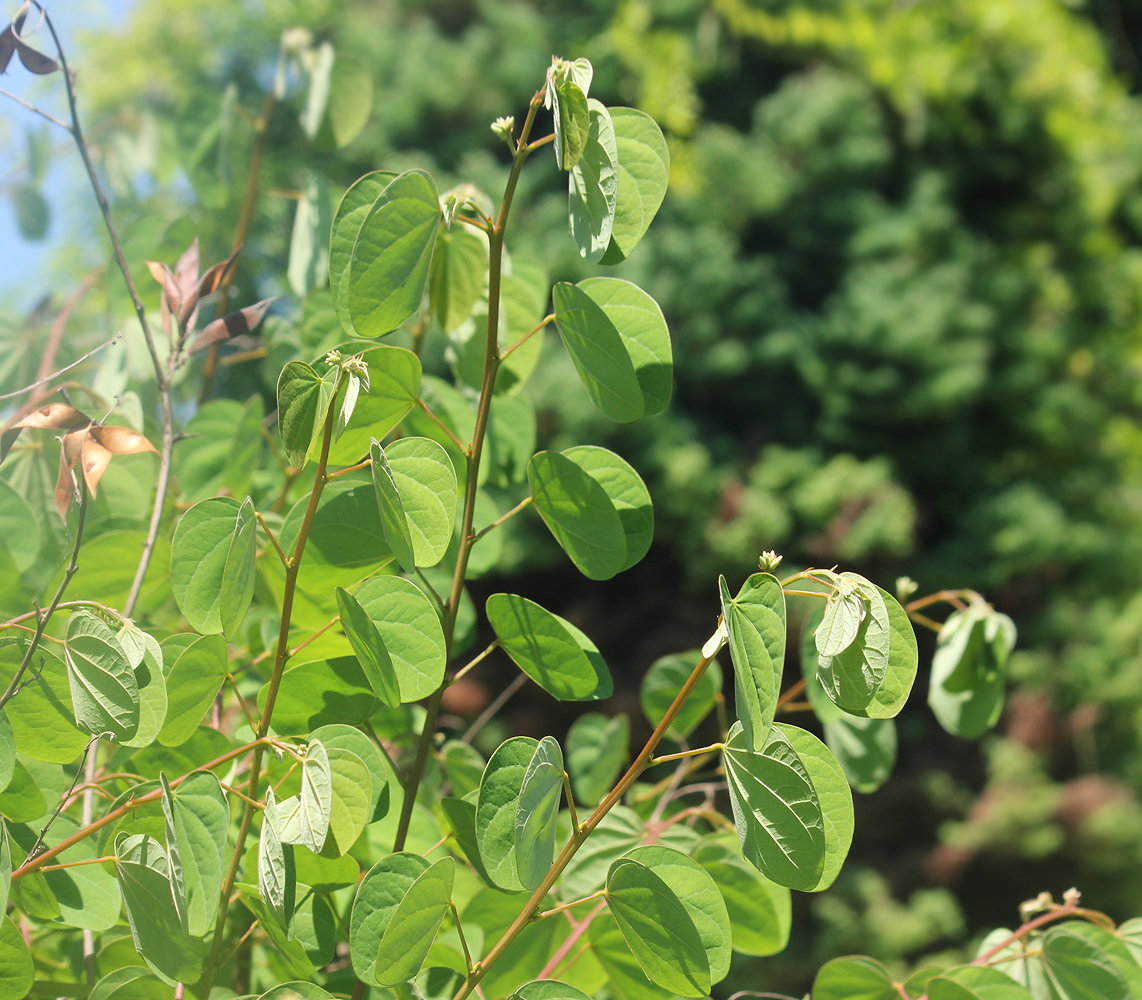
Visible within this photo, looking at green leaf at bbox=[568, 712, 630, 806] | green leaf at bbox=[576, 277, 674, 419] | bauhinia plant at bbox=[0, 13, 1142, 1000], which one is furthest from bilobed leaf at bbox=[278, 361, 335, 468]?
green leaf at bbox=[568, 712, 630, 806]

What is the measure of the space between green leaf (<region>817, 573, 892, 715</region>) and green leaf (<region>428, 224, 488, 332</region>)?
0.20 m

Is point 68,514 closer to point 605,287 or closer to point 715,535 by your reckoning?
point 605,287

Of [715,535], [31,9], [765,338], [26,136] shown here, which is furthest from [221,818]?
[765,338]

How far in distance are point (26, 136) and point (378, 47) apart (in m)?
3.10

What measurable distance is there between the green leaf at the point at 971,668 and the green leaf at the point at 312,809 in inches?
11.3

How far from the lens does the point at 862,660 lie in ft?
0.82

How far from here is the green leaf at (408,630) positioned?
0.93 ft

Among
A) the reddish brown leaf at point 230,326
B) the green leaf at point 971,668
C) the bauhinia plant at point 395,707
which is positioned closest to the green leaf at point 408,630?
the bauhinia plant at point 395,707

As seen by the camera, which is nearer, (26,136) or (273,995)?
(273,995)

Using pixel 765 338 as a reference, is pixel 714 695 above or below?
below

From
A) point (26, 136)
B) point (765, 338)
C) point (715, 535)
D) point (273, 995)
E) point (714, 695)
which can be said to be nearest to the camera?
point (273, 995)

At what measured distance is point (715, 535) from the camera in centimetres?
292

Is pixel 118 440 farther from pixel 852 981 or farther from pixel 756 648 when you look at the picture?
pixel 852 981

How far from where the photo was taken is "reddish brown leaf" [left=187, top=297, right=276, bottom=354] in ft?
1.03
